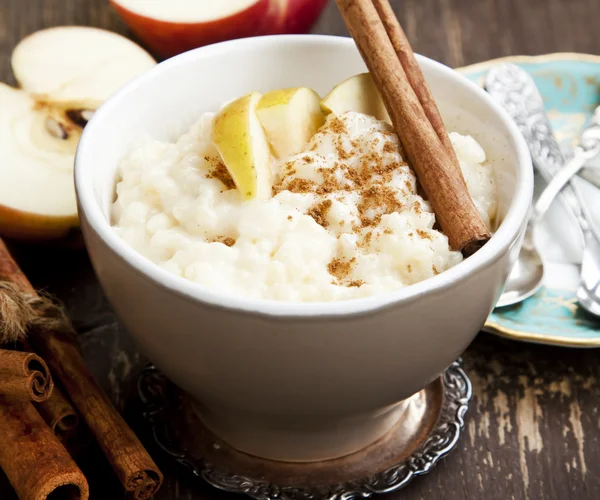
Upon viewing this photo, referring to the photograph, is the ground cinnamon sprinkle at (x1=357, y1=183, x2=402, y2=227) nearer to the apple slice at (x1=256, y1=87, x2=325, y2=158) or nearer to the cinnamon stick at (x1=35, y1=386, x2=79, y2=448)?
the apple slice at (x1=256, y1=87, x2=325, y2=158)

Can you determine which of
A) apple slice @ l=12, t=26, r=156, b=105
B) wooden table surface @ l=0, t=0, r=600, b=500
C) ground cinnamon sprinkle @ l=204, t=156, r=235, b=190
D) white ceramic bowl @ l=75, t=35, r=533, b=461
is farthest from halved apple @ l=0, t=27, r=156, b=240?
ground cinnamon sprinkle @ l=204, t=156, r=235, b=190

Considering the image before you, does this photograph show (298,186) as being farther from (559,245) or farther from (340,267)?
(559,245)

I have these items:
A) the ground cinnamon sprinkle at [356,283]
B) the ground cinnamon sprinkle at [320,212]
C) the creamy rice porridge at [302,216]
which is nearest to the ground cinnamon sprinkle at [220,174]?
the creamy rice porridge at [302,216]

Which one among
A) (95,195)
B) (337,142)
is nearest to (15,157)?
(95,195)

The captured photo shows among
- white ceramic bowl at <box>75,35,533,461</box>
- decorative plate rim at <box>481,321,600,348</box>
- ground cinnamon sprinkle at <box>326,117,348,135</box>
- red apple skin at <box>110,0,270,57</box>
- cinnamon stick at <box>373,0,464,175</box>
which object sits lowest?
decorative plate rim at <box>481,321,600,348</box>

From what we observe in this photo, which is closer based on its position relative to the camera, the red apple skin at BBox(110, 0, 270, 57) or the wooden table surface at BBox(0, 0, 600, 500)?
the wooden table surface at BBox(0, 0, 600, 500)

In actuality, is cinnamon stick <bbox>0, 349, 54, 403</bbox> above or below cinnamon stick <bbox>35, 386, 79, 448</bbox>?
above

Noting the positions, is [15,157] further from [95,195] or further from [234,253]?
[234,253]
